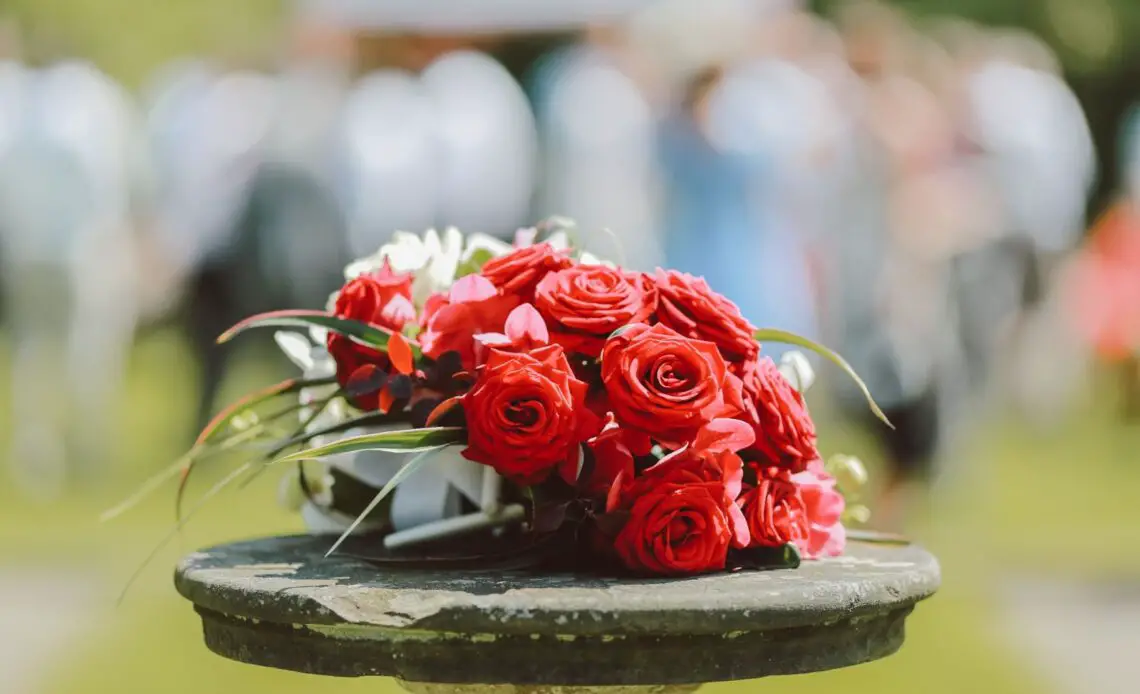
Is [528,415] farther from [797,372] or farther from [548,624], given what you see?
[797,372]

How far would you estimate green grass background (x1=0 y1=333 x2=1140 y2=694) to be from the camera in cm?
480

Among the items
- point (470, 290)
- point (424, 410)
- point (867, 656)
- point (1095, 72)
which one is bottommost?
point (867, 656)

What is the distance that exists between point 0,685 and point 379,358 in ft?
9.82

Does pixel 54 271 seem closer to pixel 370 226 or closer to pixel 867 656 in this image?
pixel 370 226

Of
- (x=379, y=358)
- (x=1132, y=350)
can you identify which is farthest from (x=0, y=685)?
(x=1132, y=350)

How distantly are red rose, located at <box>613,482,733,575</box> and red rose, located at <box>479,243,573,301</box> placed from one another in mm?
349

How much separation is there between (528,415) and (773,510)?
14.1 inches

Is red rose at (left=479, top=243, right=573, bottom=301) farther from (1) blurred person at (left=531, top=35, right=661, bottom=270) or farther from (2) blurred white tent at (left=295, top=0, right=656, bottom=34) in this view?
(2) blurred white tent at (left=295, top=0, right=656, bottom=34)

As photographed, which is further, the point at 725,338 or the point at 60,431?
the point at 60,431

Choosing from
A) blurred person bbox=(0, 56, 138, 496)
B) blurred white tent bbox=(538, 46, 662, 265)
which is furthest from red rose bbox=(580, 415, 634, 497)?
blurred person bbox=(0, 56, 138, 496)

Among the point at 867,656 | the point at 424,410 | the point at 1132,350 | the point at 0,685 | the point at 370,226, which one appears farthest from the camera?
the point at 1132,350

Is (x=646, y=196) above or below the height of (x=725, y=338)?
above

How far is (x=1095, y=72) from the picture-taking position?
646 inches

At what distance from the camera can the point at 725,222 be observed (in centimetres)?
644
